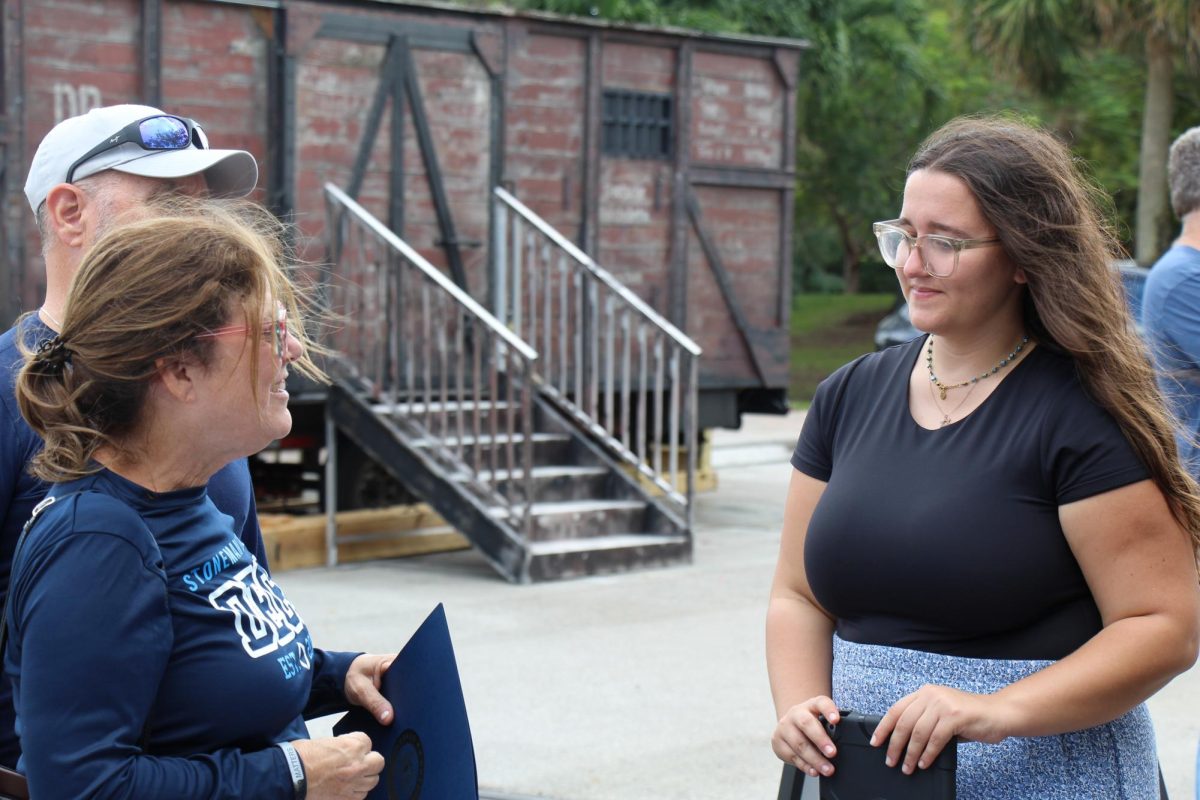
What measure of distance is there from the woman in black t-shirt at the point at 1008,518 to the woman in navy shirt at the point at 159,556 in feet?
2.71

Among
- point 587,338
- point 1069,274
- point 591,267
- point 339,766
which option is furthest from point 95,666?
point 587,338

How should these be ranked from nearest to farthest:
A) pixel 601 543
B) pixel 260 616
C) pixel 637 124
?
pixel 260 616 → pixel 601 543 → pixel 637 124

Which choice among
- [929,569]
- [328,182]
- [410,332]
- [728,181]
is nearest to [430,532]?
[410,332]

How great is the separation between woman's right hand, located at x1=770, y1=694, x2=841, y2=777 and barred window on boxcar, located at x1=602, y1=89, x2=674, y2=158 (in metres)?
8.05

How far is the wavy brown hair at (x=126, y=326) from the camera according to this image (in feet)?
6.43

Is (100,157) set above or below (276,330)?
above

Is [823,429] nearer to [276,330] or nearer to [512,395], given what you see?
[276,330]

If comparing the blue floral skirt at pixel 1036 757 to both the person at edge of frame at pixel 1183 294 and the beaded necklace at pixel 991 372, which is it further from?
the person at edge of frame at pixel 1183 294

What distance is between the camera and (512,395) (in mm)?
8094

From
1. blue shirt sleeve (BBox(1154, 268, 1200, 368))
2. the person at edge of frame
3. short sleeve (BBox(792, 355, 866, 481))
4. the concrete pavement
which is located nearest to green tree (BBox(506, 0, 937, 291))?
the concrete pavement

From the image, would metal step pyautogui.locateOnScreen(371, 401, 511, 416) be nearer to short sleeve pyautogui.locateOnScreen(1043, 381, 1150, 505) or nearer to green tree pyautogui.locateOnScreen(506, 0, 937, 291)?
short sleeve pyautogui.locateOnScreen(1043, 381, 1150, 505)

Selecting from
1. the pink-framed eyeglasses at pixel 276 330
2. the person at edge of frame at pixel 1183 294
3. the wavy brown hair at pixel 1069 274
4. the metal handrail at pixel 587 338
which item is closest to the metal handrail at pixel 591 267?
the metal handrail at pixel 587 338

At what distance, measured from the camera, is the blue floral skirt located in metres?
2.30

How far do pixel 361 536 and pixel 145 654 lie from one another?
739 centimetres
